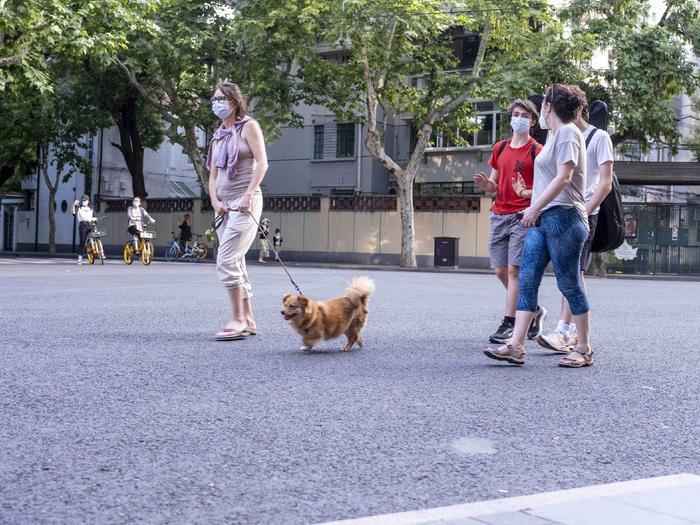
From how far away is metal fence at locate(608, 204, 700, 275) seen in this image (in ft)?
101

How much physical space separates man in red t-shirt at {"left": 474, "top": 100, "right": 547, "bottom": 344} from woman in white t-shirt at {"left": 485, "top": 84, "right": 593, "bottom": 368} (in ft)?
Answer: 3.22

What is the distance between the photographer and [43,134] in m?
39.9

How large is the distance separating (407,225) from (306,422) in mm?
28296

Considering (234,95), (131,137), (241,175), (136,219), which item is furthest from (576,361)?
(131,137)

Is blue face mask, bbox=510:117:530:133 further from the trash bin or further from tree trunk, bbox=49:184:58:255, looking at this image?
tree trunk, bbox=49:184:58:255

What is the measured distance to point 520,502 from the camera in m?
3.06

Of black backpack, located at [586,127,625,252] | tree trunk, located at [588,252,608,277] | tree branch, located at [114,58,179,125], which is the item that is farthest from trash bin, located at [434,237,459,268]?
black backpack, located at [586,127,625,252]

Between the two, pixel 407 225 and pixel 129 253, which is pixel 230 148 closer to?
pixel 129 253

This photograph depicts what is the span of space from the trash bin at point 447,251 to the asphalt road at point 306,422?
23609 millimetres

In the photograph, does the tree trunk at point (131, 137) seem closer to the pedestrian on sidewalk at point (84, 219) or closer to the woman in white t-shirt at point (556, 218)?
the pedestrian on sidewalk at point (84, 219)

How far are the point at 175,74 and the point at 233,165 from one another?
25786 mm

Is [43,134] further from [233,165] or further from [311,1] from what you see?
[233,165]

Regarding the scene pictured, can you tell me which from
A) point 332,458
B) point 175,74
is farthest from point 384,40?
point 332,458

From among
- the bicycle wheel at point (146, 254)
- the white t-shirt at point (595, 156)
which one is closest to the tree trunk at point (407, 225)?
the bicycle wheel at point (146, 254)
